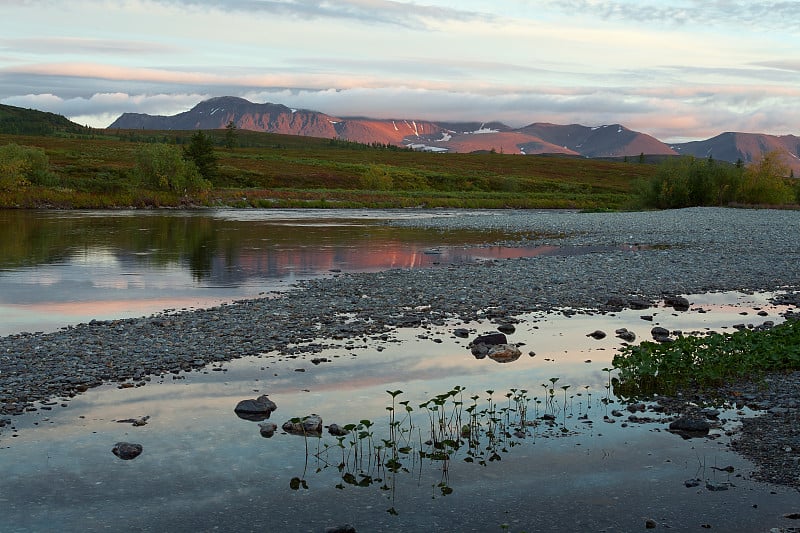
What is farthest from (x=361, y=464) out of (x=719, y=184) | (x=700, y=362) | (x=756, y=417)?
(x=719, y=184)

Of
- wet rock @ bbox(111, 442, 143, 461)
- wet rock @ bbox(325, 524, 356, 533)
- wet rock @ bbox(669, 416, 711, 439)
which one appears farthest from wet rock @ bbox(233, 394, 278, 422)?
wet rock @ bbox(669, 416, 711, 439)

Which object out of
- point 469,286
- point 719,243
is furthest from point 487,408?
point 719,243

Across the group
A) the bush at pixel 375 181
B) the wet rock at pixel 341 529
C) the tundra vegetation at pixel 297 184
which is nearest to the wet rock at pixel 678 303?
the wet rock at pixel 341 529

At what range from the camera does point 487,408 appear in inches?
493

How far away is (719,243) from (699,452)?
109ft

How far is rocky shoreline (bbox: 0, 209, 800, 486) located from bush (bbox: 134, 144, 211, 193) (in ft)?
207

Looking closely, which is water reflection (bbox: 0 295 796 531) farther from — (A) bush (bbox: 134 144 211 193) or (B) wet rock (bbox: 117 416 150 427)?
(A) bush (bbox: 134 144 211 193)

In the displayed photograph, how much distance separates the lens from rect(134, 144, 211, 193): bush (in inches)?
3553

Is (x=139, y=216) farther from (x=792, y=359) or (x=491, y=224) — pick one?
(x=792, y=359)

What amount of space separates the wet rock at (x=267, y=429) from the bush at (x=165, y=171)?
3268 inches

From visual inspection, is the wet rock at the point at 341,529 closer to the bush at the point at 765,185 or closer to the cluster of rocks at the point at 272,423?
the cluster of rocks at the point at 272,423

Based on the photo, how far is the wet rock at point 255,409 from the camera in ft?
39.6

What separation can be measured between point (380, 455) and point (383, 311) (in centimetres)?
1005

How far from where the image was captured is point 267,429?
1137cm
